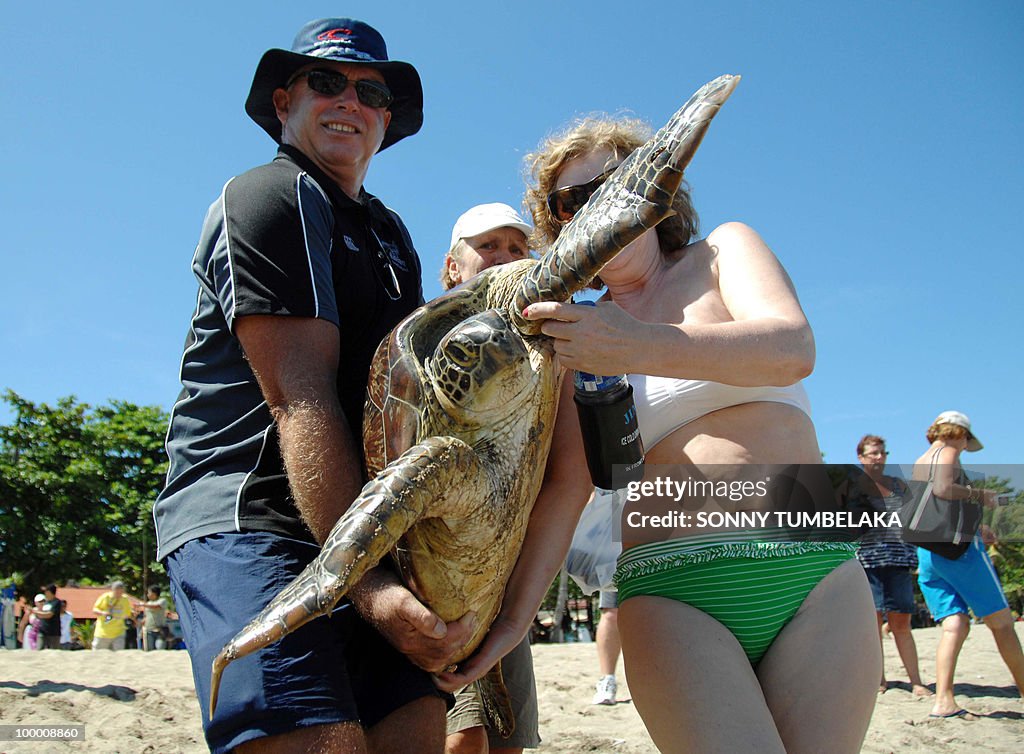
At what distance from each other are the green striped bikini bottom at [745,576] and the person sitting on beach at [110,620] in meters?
13.7

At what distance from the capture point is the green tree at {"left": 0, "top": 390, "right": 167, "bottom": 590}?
2997 centimetres

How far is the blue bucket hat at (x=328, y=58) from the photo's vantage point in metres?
2.28

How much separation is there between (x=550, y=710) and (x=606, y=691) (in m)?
0.52

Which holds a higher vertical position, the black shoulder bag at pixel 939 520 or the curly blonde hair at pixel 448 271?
the curly blonde hair at pixel 448 271

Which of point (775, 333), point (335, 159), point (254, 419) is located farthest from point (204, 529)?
point (775, 333)

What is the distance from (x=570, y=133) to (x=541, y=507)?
48.1 inches

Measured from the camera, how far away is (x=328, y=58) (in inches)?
88.6

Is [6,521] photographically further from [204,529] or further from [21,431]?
[204,529]

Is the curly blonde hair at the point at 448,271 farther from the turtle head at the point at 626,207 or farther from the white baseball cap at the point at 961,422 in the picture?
the white baseball cap at the point at 961,422

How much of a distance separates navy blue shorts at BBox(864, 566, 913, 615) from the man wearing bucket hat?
640cm

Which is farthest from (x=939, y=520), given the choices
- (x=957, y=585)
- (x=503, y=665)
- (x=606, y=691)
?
(x=503, y=665)

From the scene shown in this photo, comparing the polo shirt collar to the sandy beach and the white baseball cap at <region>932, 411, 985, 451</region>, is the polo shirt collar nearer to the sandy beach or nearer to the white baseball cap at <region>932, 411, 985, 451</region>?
the sandy beach

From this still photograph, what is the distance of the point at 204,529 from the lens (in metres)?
1.91

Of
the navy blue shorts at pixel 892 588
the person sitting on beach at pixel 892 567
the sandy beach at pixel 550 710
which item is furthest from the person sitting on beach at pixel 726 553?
the navy blue shorts at pixel 892 588
